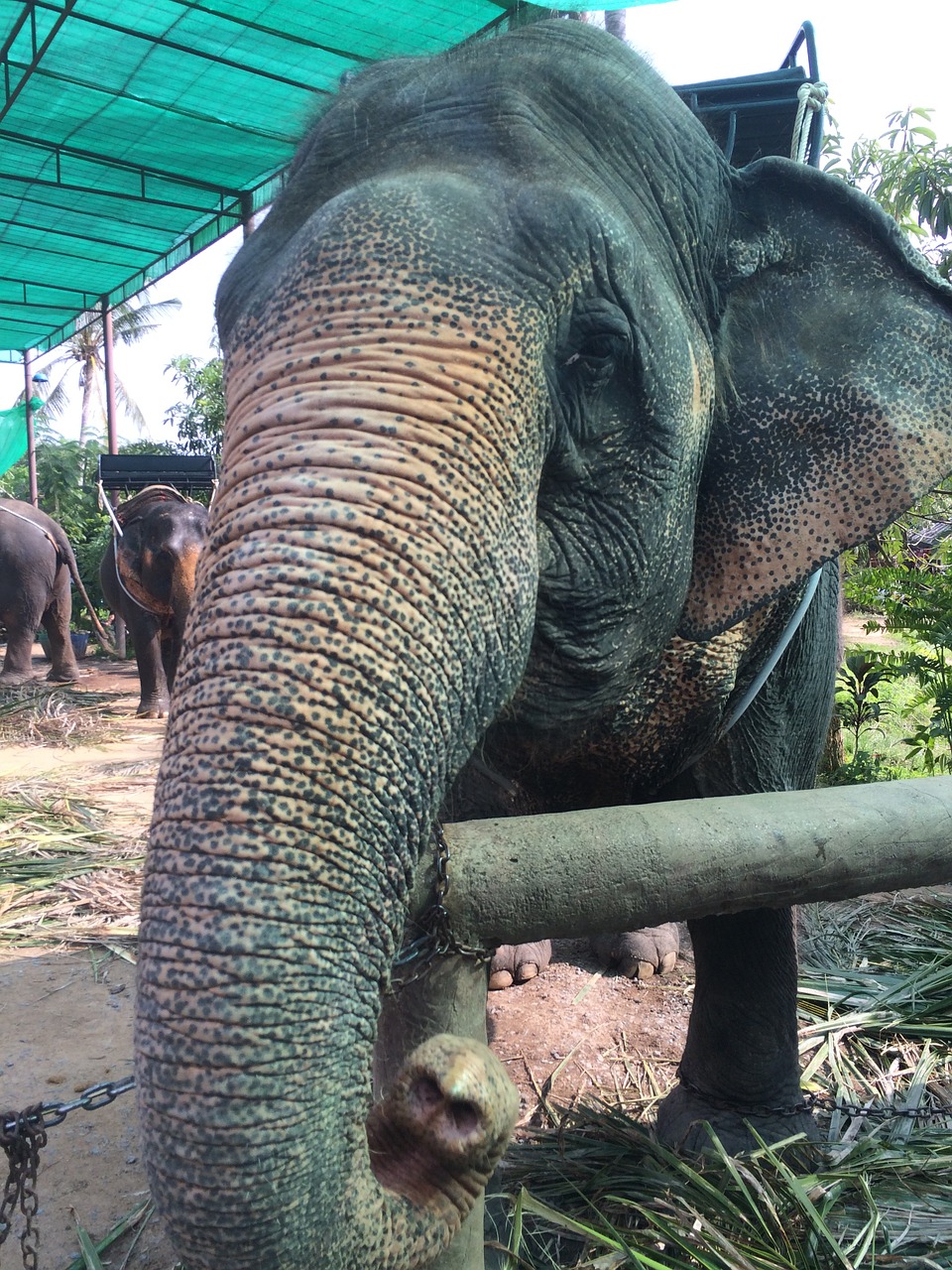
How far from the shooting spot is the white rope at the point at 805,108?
8.10ft

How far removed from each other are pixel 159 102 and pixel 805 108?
24.6ft

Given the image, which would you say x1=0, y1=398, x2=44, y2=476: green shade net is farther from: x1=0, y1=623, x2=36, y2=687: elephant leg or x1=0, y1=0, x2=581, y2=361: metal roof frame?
x1=0, y1=623, x2=36, y2=687: elephant leg

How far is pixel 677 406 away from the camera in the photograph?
1709mm

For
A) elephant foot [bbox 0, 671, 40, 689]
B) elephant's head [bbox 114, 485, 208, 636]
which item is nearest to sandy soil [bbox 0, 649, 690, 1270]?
elephant's head [bbox 114, 485, 208, 636]

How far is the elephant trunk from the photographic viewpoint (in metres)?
1.01

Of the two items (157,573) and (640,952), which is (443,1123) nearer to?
(640,952)

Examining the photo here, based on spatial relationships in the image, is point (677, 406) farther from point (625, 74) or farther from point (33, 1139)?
point (33, 1139)

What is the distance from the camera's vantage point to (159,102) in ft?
27.9

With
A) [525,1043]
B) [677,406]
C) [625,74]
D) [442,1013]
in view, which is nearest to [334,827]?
[442,1013]

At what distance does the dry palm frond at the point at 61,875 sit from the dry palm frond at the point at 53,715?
250 centimetres

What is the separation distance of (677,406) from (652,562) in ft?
0.83

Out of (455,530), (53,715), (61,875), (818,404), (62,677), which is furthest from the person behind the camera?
(62,677)

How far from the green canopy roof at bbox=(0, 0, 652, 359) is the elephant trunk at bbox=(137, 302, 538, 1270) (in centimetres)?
361

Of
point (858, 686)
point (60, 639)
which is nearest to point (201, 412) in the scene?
point (60, 639)
